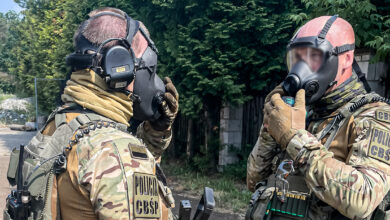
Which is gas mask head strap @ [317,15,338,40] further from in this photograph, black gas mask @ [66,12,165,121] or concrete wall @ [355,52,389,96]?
concrete wall @ [355,52,389,96]

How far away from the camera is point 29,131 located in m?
18.8

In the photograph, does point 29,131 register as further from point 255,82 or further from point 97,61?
point 97,61

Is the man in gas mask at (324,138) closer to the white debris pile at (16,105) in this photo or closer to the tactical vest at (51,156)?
the tactical vest at (51,156)

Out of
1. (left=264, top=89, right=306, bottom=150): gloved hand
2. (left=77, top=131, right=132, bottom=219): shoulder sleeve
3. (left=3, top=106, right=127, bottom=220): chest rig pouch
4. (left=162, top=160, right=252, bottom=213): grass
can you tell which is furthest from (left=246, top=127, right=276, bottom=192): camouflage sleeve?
(left=162, top=160, right=252, bottom=213): grass

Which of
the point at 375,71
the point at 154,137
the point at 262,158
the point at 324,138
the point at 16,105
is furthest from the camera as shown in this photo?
the point at 16,105

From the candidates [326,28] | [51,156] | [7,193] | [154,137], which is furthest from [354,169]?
[7,193]

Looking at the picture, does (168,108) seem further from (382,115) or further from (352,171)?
(382,115)

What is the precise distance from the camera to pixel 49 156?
1.34 meters

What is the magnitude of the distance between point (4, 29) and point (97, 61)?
6414 centimetres

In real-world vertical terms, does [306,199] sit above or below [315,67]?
below

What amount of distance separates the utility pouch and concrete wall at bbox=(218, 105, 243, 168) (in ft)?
16.1

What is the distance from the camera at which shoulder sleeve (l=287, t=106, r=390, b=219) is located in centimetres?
169

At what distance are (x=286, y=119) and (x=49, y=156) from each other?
1234 mm

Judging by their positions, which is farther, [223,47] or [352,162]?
[223,47]
